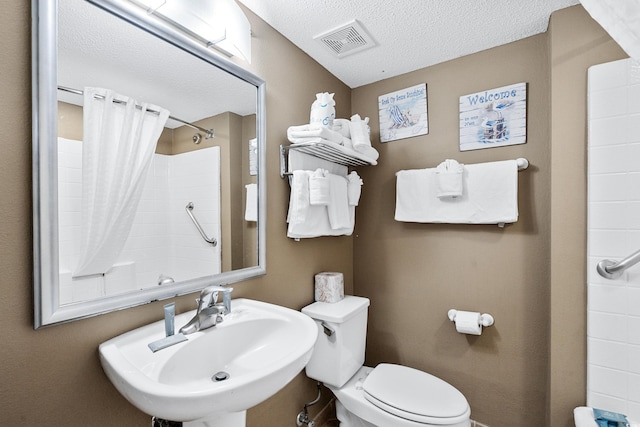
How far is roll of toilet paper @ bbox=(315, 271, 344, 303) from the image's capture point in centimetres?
159

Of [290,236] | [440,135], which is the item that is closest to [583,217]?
[440,135]

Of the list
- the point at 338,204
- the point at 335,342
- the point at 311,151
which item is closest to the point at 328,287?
the point at 335,342

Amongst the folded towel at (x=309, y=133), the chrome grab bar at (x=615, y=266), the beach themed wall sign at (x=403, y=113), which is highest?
the beach themed wall sign at (x=403, y=113)

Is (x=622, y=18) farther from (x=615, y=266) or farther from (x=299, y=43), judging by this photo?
(x=299, y=43)

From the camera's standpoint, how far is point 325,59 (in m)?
1.69

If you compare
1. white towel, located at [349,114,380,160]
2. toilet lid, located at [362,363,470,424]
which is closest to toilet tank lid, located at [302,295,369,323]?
toilet lid, located at [362,363,470,424]

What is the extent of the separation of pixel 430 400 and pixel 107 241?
141 centimetres

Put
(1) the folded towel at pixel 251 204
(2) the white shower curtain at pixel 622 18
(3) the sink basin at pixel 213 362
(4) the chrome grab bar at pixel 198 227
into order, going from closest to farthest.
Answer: (2) the white shower curtain at pixel 622 18, (3) the sink basin at pixel 213 362, (4) the chrome grab bar at pixel 198 227, (1) the folded towel at pixel 251 204

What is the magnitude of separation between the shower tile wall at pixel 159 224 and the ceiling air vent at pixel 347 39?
835 mm

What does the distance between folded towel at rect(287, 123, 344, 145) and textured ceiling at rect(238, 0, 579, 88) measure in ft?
1.58

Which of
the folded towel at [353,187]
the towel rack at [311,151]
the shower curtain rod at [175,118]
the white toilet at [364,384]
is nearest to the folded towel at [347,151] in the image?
the towel rack at [311,151]

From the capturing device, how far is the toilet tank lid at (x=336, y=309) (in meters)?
1.41

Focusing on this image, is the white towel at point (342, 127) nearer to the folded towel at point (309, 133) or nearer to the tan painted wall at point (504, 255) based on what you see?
the folded towel at point (309, 133)

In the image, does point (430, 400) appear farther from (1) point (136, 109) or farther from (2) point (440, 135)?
(1) point (136, 109)
